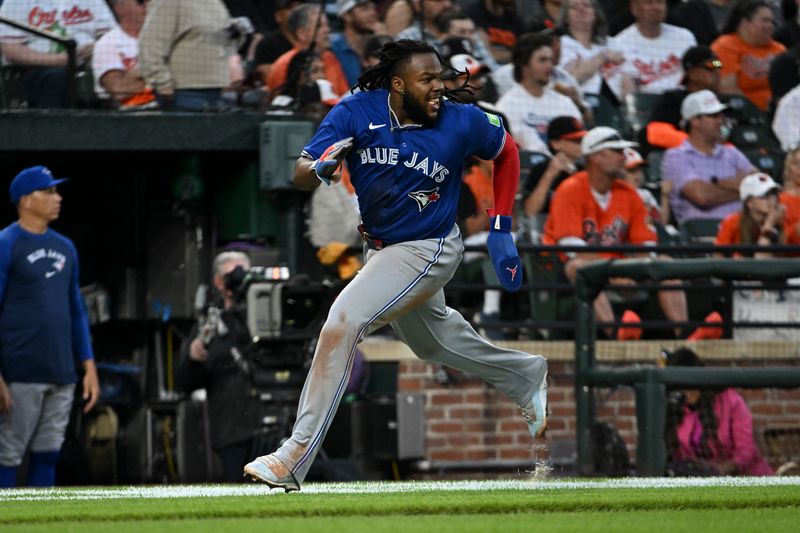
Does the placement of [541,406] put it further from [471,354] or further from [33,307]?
[33,307]

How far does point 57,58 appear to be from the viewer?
1089 centimetres

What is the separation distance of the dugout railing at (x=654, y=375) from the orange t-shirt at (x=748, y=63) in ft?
14.6

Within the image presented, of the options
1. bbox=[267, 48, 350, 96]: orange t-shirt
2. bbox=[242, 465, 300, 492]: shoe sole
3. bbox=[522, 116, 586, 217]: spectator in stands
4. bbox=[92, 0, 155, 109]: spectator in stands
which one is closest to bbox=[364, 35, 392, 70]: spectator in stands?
bbox=[267, 48, 350, 96]: orange t-shirt

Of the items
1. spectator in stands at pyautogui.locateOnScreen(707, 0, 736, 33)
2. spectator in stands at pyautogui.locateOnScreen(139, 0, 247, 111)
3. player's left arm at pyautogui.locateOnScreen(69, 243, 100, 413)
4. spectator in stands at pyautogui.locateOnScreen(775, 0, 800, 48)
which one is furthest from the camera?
spectator in stands at pyautogui.locateOnScreen(775, 0, 800, 48)

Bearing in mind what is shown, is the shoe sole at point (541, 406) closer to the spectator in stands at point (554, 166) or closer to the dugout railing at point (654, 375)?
the dugout railing at point (654, 375)

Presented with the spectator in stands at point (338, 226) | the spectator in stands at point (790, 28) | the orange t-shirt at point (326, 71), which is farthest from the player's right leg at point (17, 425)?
the spectator in stands at point (790, 28)

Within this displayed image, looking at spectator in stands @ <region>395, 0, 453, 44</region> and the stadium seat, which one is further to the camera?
the stadium seat

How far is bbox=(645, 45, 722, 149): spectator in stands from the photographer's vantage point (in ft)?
40.3

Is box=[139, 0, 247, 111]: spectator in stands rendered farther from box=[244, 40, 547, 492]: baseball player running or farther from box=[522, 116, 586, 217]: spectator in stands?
box=[244, 40, 547, 492]: baseball player running

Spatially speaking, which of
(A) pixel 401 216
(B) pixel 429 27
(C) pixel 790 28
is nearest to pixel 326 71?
(B) pixel 429 27

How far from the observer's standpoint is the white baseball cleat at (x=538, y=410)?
686 centimetres

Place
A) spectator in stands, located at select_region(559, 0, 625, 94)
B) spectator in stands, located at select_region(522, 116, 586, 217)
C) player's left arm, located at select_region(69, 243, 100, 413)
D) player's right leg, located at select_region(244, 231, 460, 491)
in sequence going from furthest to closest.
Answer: spectator in stands, located at select_region(559, 0, 625, 94)
spectator in stands, located at select_region(522, 116, 586, 217)
player's left arm, located at select_region(69, 243, 100, 413)
player's right leg, located at select_region(244, 231, 460, 491)

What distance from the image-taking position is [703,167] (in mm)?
12039

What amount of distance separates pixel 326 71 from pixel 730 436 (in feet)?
14.0
